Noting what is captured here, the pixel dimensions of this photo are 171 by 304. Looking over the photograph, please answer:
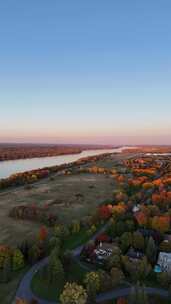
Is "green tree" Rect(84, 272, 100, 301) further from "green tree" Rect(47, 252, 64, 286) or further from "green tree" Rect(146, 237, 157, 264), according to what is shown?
"green tree" Rect(146, 237, 157, 264)

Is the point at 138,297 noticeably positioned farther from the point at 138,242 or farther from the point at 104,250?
the point at 138,242

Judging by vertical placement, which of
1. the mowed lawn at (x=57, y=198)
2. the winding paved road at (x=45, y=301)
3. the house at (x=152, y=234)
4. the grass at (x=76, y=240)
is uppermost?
the house at (x=152, y=234)

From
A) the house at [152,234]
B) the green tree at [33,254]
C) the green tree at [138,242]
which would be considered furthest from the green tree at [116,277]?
the house at [152,234]

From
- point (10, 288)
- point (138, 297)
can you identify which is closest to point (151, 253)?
point (138, 297)

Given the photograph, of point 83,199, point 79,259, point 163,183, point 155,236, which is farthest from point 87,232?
point 163,183

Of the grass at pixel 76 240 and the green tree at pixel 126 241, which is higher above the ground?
the green tree at pixel 126 241

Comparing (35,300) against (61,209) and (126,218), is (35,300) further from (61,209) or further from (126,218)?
(61,209)

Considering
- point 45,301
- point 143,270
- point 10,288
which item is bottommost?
point 45,301

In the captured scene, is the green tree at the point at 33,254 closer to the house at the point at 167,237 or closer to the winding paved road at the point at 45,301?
the winding paved road at the point at 45,301
